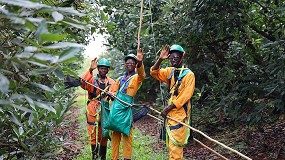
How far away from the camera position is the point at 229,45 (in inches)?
261

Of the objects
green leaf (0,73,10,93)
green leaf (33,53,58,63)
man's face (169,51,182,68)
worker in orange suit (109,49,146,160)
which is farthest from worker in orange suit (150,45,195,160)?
green leaf (0,73,10,93)

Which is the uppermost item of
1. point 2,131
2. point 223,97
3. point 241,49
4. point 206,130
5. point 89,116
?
point 241,49

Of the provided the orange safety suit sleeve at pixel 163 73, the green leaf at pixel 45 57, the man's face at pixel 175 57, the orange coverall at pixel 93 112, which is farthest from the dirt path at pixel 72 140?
the green leaf at pixel 45 57

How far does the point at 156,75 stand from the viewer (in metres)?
4.88

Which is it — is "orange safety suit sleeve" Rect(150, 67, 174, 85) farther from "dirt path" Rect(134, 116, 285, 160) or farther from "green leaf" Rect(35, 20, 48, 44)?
"green leaf" Rect(35, 20, 48, 44)

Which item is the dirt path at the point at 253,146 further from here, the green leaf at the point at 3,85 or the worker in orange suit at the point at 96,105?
the green leaf at the point at 3,85

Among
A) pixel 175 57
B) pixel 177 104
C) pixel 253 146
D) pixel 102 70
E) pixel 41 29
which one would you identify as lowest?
pixel 253 146

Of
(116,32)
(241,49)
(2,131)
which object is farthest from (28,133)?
(116,32)

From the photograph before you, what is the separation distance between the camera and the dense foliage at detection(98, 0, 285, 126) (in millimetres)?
4973

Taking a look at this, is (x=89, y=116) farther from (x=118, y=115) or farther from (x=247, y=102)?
(x=247, y=102)

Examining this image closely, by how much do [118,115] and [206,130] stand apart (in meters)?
3.00

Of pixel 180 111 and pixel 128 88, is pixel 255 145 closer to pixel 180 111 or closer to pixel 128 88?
pixel 180 111

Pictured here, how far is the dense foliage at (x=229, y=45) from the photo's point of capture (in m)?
4.97

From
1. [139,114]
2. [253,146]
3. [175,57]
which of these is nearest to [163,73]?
[175,57]
